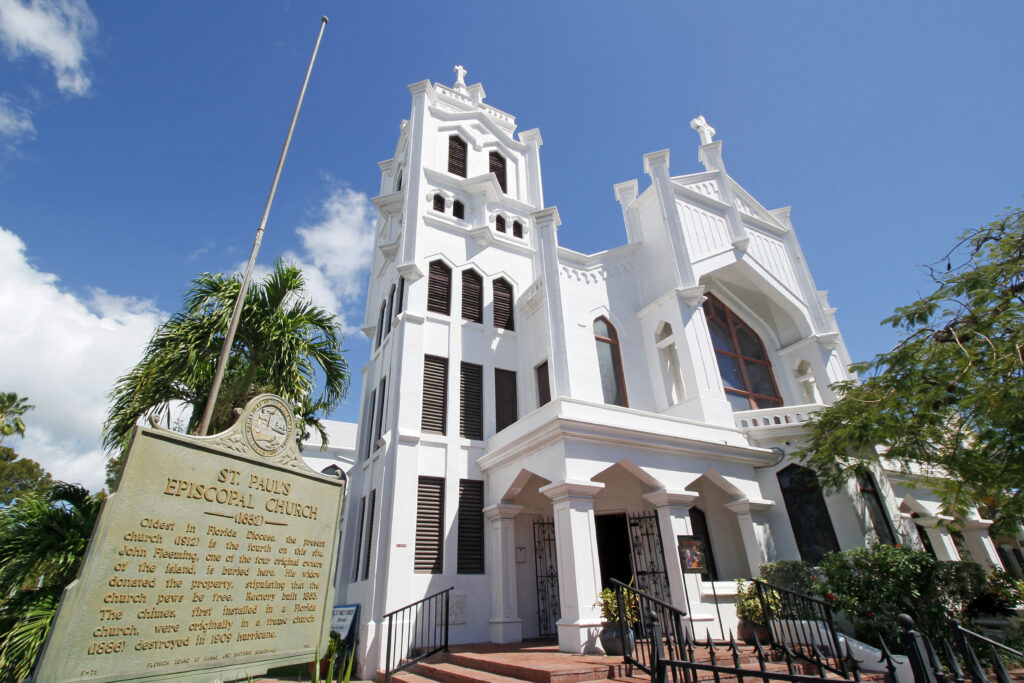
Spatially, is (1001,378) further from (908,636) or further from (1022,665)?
(908,636)

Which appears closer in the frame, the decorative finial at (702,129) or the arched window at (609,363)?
the arched window at (609,363)

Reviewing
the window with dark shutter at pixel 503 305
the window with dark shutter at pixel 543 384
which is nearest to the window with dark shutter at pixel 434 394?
the window with dark shutter at pixel 503 305

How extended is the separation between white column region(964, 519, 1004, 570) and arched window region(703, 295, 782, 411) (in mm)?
5593

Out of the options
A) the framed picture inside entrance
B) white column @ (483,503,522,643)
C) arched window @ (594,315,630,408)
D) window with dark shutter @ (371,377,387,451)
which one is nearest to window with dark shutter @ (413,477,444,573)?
white column @ (483,503,522,643)

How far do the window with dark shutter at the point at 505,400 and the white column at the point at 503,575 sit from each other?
2.66m

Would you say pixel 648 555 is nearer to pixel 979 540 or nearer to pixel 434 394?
pixel 434 394

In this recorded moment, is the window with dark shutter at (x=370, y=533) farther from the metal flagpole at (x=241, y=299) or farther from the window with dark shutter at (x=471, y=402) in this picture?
the metal flagpole at (x=241, y=299)

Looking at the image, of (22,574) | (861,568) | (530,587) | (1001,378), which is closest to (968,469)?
(1001,378)

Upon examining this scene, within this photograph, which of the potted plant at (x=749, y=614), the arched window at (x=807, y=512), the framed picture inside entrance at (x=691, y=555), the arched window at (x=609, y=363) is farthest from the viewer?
the arched window at (x=609, y=363)

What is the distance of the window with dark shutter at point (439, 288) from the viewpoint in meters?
14.6

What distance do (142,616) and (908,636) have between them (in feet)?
17.3

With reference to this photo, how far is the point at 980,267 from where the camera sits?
29.6 ft

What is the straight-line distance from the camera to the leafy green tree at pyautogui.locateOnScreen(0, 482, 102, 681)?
6.00 metres

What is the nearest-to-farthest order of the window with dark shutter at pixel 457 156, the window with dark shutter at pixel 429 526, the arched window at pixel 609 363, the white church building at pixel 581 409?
the white church building at pixel 581 409 → the window with dark shutter at pixel 429 526 → the arched window at pixel 609 363 → the window with dark shutter at pixel 457 156
